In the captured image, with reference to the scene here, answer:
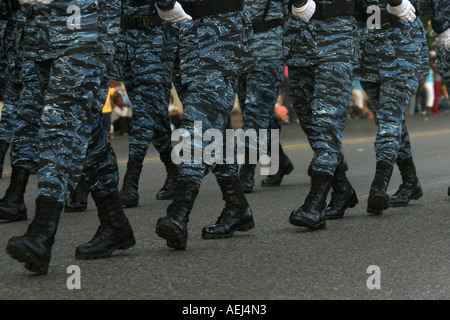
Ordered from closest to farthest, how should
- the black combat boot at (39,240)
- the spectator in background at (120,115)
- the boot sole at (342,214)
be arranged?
the black combat boot at (39,240), the boot sole at (342,214), the spectator in background at (120,115)

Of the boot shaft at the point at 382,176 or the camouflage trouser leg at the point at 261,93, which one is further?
the camouflage trouser leg at the point at 261,93

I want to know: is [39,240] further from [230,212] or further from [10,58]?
[10,58]

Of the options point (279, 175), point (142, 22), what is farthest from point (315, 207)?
point (279, 175)

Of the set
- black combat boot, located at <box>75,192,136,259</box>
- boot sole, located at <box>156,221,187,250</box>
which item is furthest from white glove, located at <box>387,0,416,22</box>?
black combat boot, located at <box>75,192,136,259</box>

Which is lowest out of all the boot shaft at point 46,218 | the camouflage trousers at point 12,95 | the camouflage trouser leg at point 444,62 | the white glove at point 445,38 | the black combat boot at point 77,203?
the black combat boot at point 77,203

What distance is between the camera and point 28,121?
21.2 ft

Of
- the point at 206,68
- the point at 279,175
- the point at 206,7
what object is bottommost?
the point at 279,175

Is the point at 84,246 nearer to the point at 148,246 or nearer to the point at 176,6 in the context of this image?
the point at 148,246

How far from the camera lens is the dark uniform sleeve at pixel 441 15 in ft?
22.9

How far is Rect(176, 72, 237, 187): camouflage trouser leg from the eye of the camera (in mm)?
5160

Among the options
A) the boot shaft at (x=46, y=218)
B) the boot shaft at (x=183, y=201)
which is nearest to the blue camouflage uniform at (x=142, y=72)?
the boot shaft at (x=183, y=201)

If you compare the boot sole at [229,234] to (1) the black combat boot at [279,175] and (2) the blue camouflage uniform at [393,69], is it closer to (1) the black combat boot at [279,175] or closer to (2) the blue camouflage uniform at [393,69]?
(2) the blue camouflage uniform at [393,69]

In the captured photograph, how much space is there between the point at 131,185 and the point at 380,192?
6.79 ft

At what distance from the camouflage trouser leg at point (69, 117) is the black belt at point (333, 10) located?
1.71 meters
